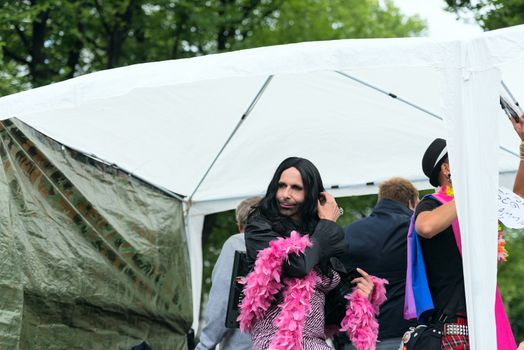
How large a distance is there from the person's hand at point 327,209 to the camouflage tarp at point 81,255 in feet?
6.42

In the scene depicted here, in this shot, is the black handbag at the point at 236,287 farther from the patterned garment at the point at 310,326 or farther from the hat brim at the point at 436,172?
the hat brim at the point at 436,172

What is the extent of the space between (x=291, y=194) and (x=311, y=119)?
3.20 m

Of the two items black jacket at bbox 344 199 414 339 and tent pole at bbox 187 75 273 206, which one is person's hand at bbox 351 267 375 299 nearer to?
black jacket at bbox 344 199 414 339

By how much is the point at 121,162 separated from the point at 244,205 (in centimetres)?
137

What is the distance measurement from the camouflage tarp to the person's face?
5.96ft

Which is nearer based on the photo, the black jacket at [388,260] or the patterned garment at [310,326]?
the patterned garment at [310,326]

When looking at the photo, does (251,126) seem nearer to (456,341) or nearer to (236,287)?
(236,287)

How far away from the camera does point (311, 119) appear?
7699mm

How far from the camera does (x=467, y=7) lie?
10.4 metres

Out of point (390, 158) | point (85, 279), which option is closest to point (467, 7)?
point (390, 158)

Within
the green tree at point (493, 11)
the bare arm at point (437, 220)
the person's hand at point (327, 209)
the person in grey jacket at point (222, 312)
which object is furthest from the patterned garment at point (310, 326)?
the green tree at point (493, 11)

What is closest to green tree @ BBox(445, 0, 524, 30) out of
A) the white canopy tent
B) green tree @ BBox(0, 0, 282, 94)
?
the white canopy tent

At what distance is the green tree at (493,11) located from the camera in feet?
32.9

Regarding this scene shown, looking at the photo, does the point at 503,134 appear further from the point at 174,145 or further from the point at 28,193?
the point at 28,193
